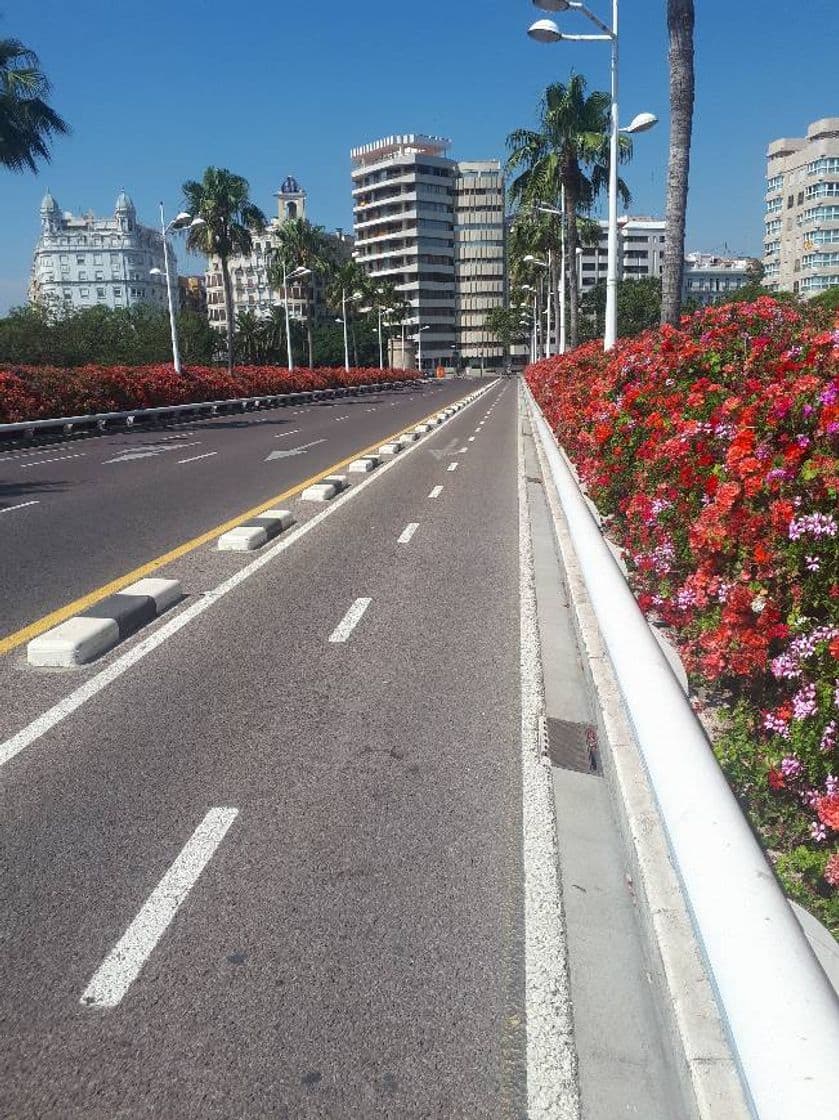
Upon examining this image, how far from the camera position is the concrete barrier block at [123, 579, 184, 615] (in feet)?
25.6

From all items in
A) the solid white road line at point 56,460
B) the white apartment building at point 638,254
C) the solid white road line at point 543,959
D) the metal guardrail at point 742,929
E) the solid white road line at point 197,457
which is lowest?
the solid white road line at point 56,460

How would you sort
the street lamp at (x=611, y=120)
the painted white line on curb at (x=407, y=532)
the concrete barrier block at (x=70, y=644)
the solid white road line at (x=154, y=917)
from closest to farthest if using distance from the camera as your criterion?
1. the solid white road line at (x=154, y=917)
2. the concrete barrier block at (x=70, y=644)
3. the painted white line on curb at (x=407, y=532)
4. the street lamp at (x=611, y=120)

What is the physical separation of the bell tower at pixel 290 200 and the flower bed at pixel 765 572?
183872mm

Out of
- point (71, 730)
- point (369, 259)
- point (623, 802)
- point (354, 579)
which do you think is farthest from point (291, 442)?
point (369, 259)

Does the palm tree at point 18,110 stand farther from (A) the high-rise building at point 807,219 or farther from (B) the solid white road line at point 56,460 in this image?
(A) the high-rise building at point 807,219

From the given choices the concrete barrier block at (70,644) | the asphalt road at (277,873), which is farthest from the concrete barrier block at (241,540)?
the concrete barrier block at (70,644)

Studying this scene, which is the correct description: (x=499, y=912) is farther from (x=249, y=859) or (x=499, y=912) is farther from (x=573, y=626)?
(x=573, y=626)

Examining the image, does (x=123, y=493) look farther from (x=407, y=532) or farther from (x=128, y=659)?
(x=128, y=659)

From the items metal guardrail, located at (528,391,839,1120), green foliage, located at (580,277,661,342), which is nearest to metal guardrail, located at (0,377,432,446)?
metal guardrail, located at (528,391,839,1120)

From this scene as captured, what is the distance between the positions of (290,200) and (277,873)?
193m

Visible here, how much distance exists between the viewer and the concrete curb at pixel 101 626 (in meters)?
6.32

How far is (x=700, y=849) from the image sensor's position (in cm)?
288

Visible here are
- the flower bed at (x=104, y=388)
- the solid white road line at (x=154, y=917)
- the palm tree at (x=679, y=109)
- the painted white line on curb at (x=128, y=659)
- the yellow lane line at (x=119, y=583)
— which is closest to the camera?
the solid white road line at (x=154, y=917)

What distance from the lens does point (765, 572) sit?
167 inches
